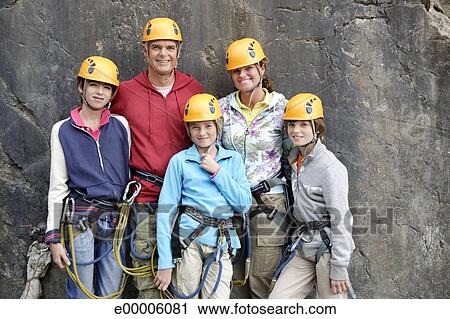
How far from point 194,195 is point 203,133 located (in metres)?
0.40

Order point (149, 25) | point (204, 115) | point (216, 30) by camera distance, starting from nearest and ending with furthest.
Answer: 1. point (204, 115)
2. point (149, 25)
3. point (216, 30)

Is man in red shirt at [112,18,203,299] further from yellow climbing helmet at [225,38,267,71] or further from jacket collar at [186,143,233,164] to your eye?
yellow climbing helmet at [225,38,267,71]

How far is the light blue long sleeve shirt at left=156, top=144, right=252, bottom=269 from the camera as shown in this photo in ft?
12.5

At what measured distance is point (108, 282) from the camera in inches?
161

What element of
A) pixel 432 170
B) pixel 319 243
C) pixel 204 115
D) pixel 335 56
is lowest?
pixel 319 243

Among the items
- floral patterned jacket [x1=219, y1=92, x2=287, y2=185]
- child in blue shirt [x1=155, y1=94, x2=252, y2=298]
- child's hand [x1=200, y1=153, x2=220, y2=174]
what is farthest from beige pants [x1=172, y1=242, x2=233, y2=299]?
floral patterned jacket [x1=219, y1=92, x2=287, y2=185]

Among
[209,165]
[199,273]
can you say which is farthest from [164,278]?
[209,165]

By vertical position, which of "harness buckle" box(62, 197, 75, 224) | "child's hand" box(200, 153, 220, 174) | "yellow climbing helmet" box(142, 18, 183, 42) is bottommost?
"harness buckle" box(62, 197, 75, 224)

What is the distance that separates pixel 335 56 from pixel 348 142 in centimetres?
67

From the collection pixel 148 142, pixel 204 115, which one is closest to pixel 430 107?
pixel 204 115

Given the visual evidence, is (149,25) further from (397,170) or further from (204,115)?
(397,170)

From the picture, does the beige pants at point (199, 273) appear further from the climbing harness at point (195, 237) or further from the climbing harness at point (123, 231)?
the climbing harness at point (123, 231)

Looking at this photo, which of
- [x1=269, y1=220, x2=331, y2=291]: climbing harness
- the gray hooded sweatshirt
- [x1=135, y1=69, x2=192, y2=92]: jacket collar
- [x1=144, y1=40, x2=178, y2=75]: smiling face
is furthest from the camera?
[x1=135, y1=69, x2=192, y2=92]: jacket collar

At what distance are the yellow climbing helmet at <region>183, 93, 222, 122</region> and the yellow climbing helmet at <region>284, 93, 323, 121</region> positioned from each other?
0.47 metres
